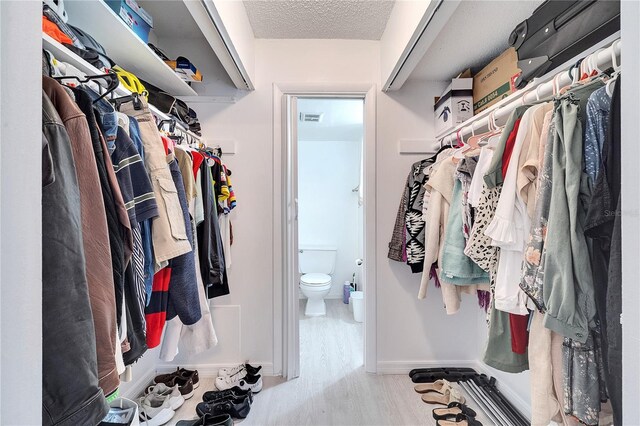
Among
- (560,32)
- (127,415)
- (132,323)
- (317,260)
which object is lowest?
(127,415)

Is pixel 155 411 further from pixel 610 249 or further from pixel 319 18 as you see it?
pixel 319 18

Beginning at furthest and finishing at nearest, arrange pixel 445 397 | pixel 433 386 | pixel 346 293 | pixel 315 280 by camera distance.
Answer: pixel 346 293, pixel 315 280, pixel 433 386, pixel 445 397

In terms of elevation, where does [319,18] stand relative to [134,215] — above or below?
above

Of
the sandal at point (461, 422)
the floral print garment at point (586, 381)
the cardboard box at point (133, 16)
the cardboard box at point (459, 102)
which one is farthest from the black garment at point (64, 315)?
the cardboard box at point (459, 102)

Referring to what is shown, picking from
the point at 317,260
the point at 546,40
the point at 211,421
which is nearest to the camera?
the point at 546,40

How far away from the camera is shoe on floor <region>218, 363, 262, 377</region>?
1636mm

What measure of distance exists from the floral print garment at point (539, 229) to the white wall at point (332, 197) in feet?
8.95

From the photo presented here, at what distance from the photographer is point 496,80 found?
4.58ft

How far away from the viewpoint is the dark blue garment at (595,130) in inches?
24.2

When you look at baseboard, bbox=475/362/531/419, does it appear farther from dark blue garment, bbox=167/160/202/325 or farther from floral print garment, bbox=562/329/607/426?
dark blue garment, bbox=167/160/202/325

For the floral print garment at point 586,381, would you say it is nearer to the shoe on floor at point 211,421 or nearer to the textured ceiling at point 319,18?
the shoe on floor at point 211,421

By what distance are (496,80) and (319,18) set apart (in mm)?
1054

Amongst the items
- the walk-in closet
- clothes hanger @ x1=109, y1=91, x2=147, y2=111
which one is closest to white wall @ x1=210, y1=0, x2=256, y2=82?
the walk-in closet

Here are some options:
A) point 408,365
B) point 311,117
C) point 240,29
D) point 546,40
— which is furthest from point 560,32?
point 311,117
